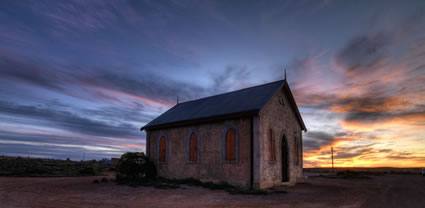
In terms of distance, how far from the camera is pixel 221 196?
43.7 ft

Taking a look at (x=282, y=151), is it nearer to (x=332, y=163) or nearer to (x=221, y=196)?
(x=221, y=196)

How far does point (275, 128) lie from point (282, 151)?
234 cm

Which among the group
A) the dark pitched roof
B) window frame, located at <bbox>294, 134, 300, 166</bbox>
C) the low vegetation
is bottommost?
the low vegetation

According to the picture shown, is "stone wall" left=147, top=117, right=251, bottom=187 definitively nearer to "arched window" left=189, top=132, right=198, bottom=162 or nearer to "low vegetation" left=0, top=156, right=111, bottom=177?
"arched window" left=189, top=132, right=198, bottom=162

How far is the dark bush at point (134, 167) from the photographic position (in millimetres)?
20688

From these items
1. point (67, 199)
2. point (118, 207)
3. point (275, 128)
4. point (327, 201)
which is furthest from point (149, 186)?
point (327, 201)

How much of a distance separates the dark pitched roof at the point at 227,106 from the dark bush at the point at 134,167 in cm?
281

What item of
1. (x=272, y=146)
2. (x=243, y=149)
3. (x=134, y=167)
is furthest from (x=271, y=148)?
(x=134, y=167)

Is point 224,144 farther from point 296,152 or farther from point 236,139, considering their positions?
point 296,152

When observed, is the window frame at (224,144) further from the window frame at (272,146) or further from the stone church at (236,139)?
the window frame at (272,146)

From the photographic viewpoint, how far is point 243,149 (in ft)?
54.2

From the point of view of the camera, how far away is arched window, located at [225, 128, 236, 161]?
55.7 feet

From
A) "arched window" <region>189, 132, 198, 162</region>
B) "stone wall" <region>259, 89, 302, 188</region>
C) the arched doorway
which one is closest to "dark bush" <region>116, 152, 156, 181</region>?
"arched window" <region>189, 132, 198, 162</region>

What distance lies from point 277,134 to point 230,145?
3517mm
